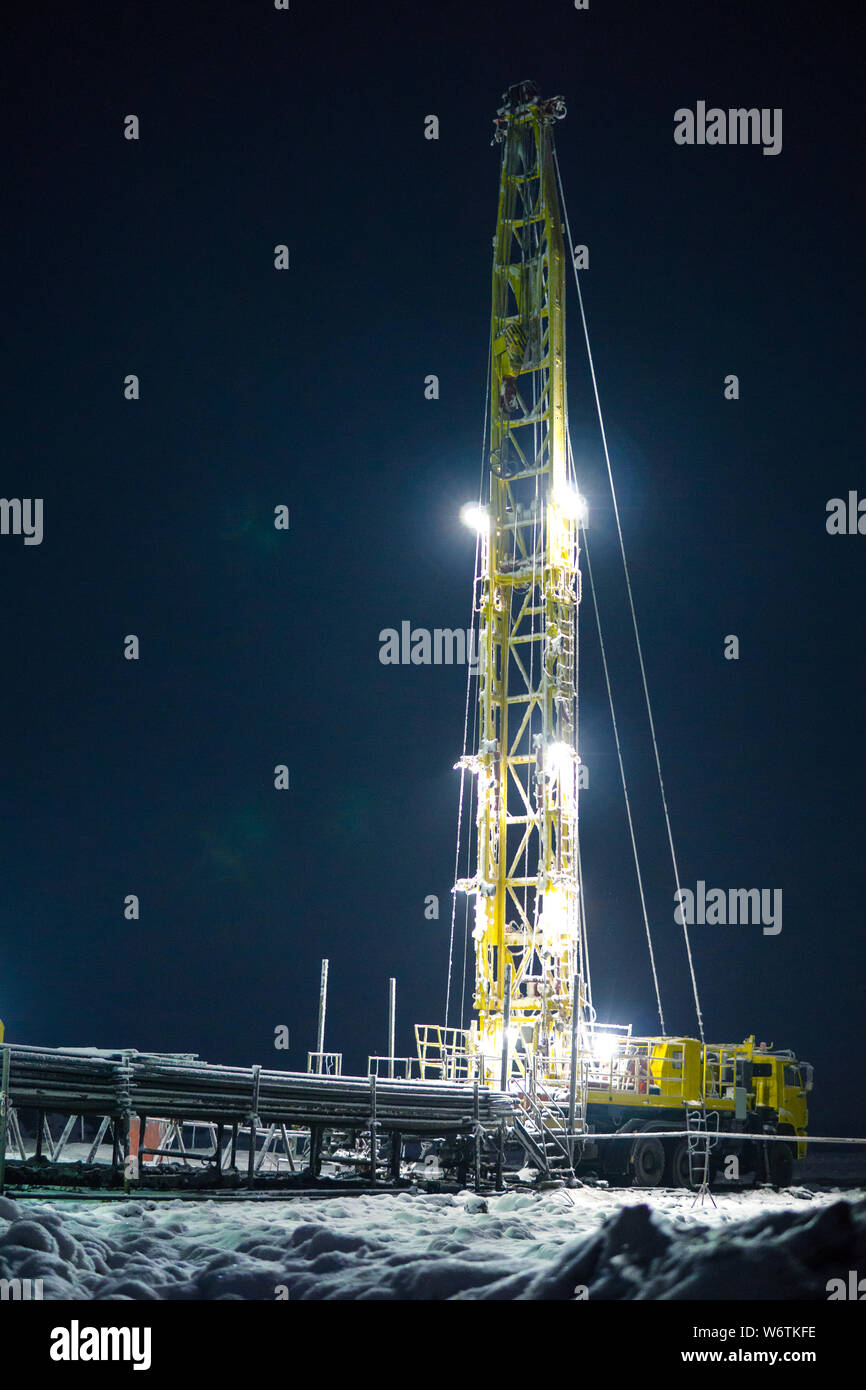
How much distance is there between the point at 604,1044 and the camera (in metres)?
27.0

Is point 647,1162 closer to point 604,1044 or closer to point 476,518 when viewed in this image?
point 604,1044

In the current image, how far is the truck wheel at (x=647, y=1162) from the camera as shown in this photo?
77.5ft

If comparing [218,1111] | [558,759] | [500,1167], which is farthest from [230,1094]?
[558,759]

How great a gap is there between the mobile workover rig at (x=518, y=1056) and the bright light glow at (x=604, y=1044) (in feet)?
0.13

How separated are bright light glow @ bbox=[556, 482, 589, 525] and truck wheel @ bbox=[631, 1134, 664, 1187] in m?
14.1

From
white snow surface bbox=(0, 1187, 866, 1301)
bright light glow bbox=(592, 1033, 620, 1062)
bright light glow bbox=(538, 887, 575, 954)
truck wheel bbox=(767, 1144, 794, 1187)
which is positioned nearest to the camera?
white snow surface bbox=(0, 1187, 866, 1301)

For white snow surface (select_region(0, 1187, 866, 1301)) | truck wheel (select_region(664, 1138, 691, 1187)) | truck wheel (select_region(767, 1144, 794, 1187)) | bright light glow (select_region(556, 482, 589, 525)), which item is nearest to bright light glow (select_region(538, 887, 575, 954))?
truck wheel (select_region(664, 1138, 691, 1187))

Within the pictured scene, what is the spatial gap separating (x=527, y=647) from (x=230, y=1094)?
1922 cm

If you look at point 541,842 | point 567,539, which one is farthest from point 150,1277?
point 567,539

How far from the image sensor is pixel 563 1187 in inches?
789

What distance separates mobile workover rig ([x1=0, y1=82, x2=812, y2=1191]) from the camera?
688 inches

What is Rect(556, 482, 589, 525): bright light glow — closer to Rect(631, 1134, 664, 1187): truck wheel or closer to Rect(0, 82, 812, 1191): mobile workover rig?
Rect(0, 82, 812, 1191): mobile workover rig
